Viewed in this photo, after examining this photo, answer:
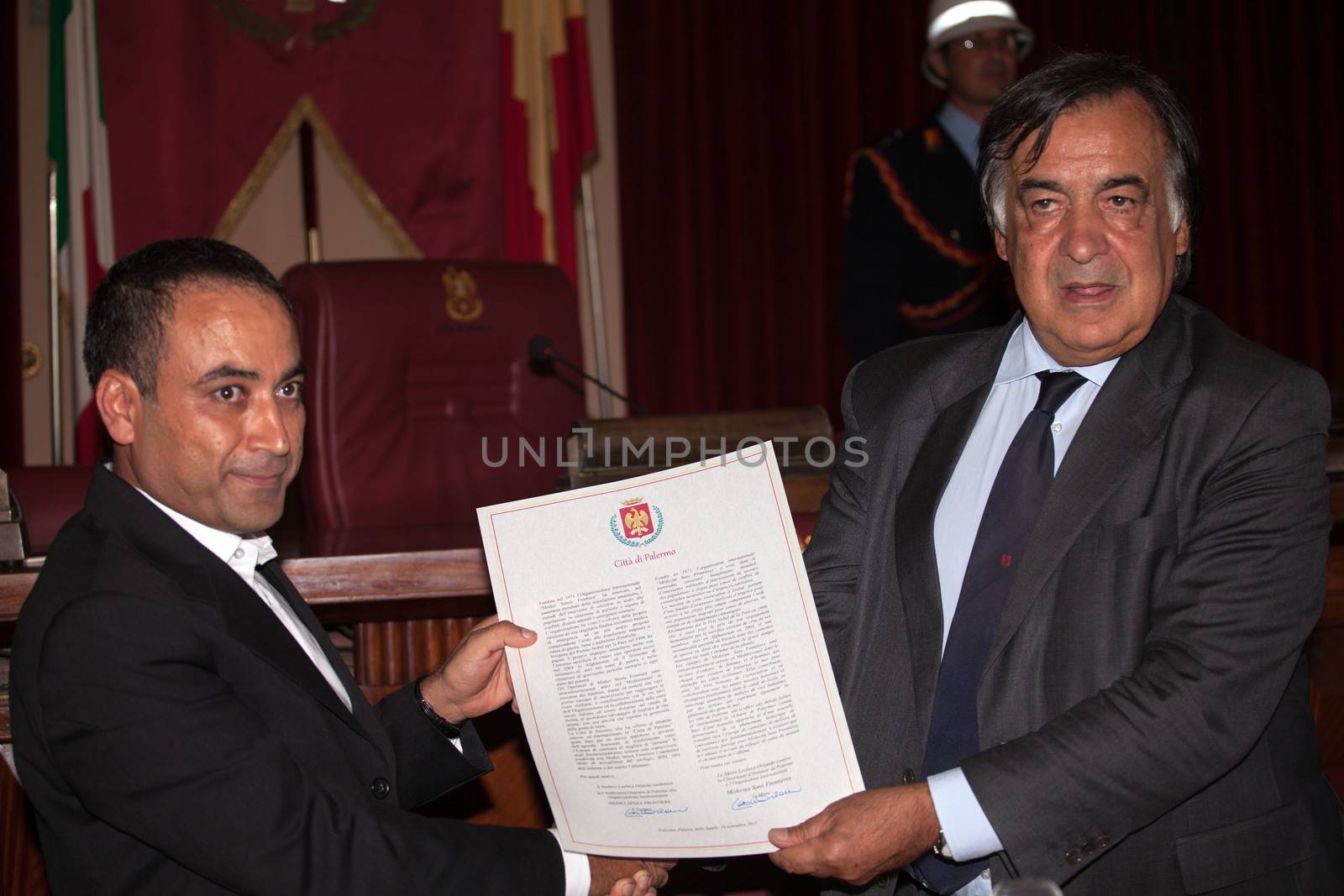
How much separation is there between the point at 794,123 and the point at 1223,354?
4103 mm

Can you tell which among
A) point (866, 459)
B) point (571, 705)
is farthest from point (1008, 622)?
point (571, 705)

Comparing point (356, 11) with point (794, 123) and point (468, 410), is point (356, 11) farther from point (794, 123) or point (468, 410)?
point (468, 410)

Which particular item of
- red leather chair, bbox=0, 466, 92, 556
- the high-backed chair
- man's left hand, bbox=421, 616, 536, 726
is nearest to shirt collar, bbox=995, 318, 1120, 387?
man's left hand, bbox=421, 616, 536, 726

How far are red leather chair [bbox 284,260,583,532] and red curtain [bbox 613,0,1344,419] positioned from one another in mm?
1935

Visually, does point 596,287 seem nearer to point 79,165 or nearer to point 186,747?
point 79,165

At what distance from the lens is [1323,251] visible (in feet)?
18.5

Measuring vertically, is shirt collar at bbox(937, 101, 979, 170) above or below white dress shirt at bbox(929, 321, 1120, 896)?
above

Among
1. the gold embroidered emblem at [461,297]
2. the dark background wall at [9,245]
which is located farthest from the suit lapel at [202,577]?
the dark background wall at [9,245]

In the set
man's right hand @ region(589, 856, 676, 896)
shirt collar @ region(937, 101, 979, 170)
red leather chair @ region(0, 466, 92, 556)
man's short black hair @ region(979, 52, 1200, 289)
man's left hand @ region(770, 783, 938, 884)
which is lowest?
man's right hand @ region(589, 856, 676, 896)

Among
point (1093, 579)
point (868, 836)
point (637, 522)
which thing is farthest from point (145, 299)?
point (1093, 579)

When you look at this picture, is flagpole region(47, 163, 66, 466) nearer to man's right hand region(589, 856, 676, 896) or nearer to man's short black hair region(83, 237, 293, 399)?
man's short black hair region(83, 237, 293, 399)

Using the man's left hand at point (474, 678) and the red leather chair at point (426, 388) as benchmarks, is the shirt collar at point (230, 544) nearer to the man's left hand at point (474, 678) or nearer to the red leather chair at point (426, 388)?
the man's left hand at point (474, 678)

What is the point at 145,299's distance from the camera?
122cm

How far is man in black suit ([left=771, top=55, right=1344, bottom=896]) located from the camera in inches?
46.9
